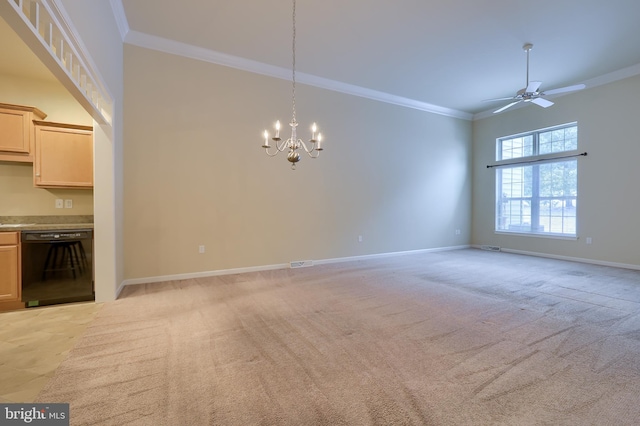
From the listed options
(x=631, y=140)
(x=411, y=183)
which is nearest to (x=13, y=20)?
(x=411, y=183)

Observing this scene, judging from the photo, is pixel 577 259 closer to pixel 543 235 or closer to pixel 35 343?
pixel 543 235

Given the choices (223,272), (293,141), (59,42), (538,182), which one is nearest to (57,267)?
(223,272)

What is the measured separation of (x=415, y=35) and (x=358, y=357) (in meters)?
4.13

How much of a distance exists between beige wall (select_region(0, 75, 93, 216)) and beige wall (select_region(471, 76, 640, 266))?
28.2ft

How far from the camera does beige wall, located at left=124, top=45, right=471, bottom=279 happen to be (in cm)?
387

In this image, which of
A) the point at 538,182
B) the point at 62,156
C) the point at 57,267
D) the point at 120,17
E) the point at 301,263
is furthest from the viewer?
the point at 538,182

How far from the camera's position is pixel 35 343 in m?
2.22

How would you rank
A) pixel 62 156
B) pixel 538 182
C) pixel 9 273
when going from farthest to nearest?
pixel 538 182
pixel 62 156
pixel 9 273

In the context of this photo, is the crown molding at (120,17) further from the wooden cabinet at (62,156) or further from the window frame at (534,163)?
the window frame at (534,163)

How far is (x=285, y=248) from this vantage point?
190 inches

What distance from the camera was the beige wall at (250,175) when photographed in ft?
12.7

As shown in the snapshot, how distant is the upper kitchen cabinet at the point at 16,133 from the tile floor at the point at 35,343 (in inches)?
72.7

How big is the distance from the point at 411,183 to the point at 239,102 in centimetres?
409

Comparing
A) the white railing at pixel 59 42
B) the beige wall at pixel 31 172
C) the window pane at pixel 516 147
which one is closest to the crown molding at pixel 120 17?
the white railing at pixel 59 42
